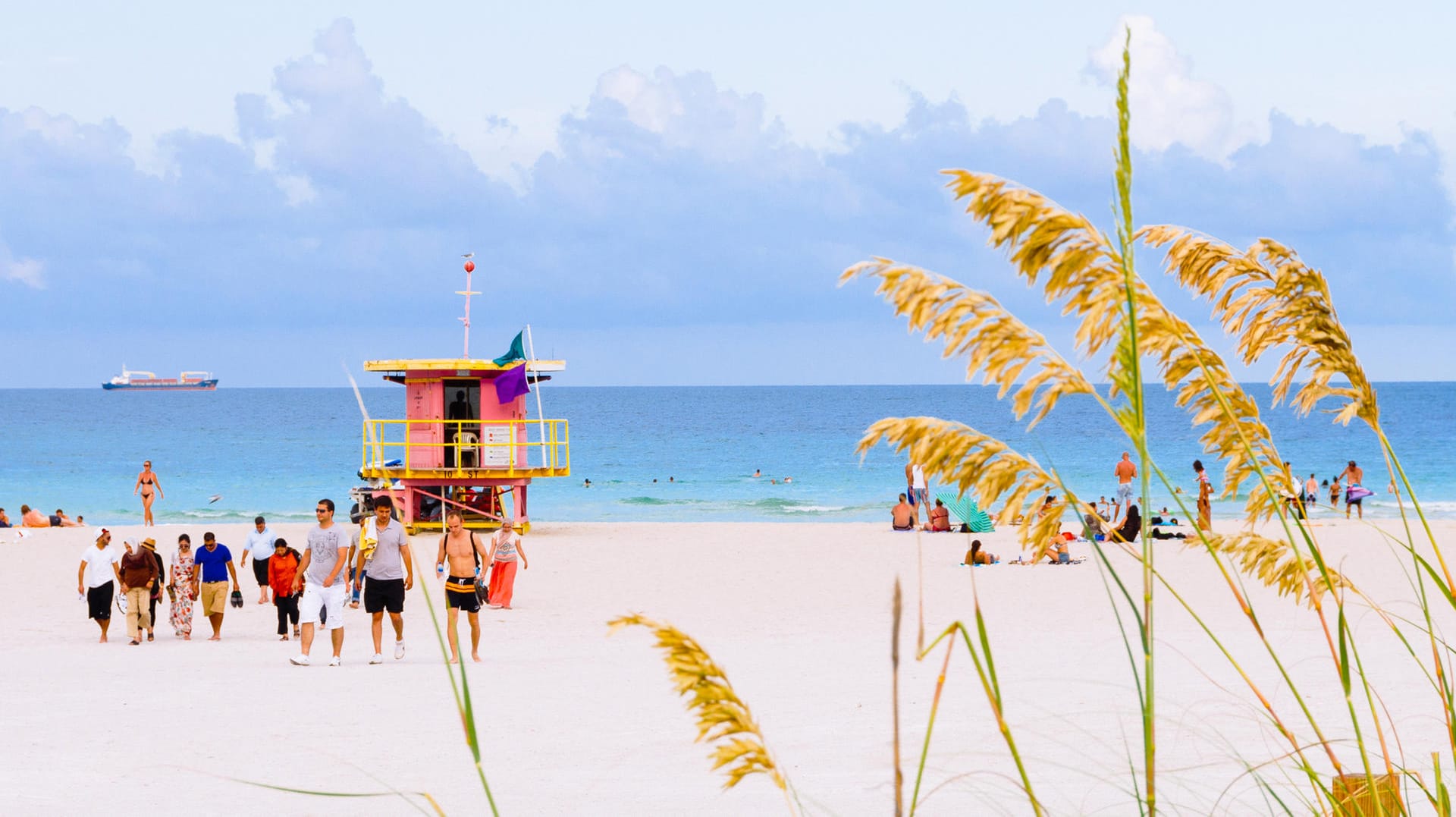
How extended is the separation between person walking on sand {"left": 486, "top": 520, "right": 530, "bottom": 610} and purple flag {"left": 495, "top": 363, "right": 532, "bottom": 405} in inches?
313

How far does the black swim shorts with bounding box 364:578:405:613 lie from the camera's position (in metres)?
11.1

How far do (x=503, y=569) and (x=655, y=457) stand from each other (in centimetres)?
5579

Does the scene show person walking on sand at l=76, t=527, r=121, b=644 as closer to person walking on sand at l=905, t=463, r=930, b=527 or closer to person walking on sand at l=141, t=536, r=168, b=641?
person walking on sand at l=141, t=536, r=168, b=641

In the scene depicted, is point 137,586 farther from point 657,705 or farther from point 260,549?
point 657,705

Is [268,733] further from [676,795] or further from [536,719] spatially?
[676,795]

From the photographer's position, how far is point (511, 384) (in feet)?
77.4

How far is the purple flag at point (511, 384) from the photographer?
23.5 metres

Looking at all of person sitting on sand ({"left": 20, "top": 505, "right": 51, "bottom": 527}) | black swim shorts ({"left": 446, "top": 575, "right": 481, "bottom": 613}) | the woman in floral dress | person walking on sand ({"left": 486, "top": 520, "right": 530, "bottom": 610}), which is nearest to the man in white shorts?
black swim shorts ({"left": 446, "top": 575, "right": 481, "bottom": 613})

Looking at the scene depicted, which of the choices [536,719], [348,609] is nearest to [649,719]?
[536,719]

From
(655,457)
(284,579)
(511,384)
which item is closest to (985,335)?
(284,579)

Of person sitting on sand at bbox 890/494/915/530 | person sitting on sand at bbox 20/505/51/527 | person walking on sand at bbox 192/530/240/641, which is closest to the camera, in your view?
person walking on sand at bbox 192/530/240/641

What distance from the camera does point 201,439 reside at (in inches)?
3556

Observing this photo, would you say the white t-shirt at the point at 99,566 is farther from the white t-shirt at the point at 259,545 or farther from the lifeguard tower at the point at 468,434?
the lifeguard tower at the point at 468,434

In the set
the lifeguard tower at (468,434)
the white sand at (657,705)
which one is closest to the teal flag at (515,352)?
the lifeguard tower at (468,434)
